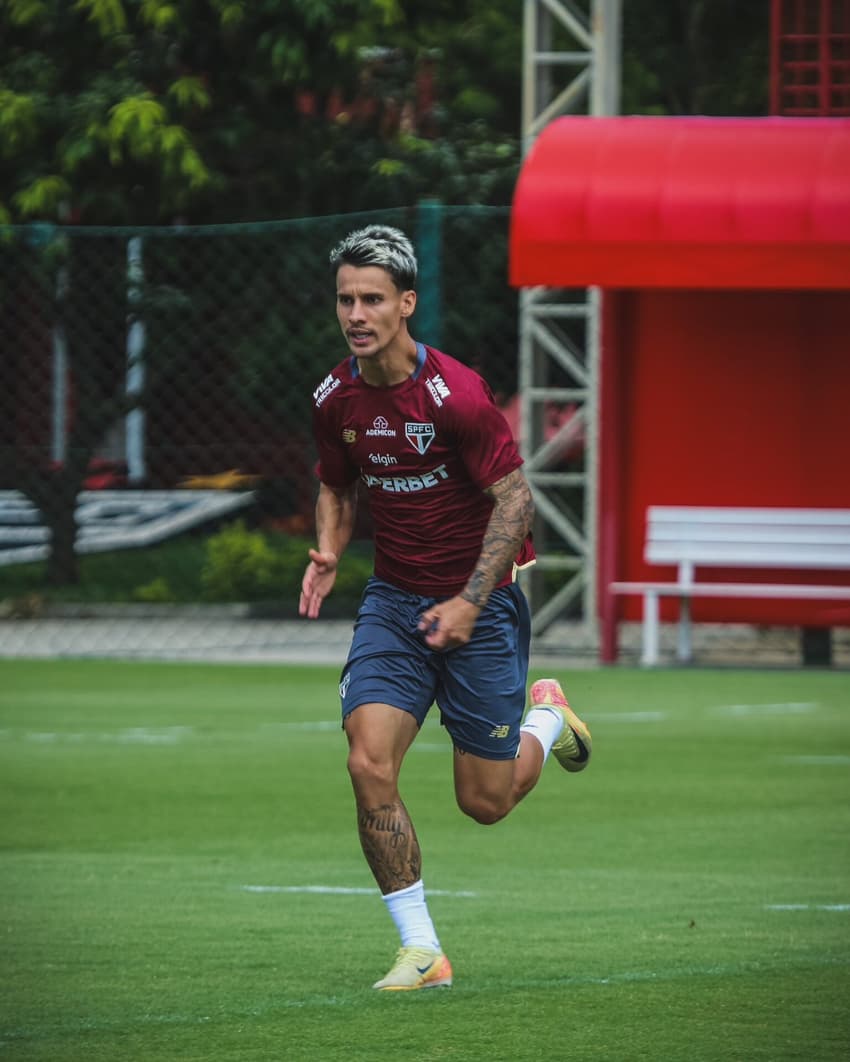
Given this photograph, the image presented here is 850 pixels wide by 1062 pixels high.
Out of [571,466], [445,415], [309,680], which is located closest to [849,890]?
[445,415]

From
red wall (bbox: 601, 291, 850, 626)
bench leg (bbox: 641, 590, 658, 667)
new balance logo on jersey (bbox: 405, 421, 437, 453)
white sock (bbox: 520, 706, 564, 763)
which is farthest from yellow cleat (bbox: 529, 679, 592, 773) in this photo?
red wall (bbox: 601, 291, 850, 626)

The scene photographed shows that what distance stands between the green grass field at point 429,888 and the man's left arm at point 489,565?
99 centimetres

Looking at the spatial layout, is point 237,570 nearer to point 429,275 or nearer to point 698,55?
point 429,275

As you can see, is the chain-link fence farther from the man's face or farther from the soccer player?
the man's face

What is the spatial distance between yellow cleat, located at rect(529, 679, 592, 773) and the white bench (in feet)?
28.3

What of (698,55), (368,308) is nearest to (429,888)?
(368,308)

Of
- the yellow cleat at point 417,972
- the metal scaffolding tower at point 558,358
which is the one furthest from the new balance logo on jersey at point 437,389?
the metal scaffolding tower at point 558,358

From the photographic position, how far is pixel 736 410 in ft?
55.7

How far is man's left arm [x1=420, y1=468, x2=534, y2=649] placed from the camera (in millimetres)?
6348

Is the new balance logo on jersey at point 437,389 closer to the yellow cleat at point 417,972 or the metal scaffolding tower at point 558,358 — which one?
the yellow cleat at point 417,972

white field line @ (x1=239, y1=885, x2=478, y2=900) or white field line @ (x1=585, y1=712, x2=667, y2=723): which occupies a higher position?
white field line @ (x1=239, y1=885, x2=478, y2=900)

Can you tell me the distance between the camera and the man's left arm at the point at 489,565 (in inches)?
250

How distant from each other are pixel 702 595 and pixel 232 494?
5.57 meters

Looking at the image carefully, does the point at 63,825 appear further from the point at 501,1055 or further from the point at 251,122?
the point at 251,122
